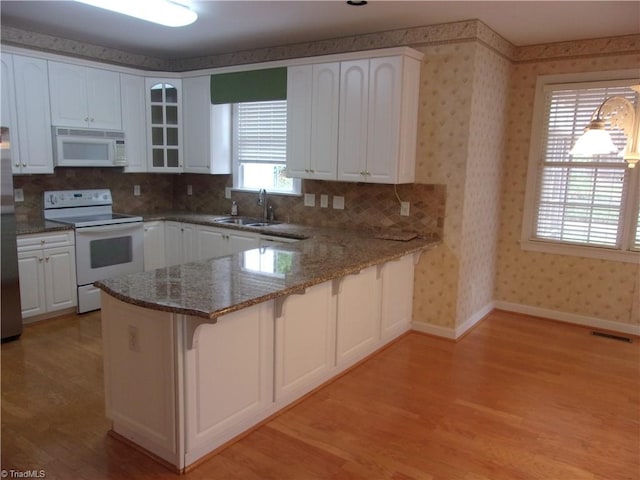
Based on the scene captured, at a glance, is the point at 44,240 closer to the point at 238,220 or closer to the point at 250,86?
the point at 238,220

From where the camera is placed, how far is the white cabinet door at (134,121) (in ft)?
16.9

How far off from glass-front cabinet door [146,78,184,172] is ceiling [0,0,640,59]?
56 centimetres

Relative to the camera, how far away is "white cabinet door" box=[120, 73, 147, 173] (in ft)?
16.9

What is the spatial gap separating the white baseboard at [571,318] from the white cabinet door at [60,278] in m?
4.13

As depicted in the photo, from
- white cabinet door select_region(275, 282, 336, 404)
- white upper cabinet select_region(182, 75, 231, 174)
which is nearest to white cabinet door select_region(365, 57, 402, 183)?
white cabinet door select_region(275, 282, 336, 404)

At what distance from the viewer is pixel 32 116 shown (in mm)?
4414

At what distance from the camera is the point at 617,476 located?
2463mm

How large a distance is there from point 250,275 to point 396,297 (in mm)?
1708

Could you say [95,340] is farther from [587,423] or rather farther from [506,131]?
[506,131]

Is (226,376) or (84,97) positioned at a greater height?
(84,97)

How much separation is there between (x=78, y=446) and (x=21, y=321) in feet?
6.22

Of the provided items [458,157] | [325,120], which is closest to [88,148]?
Result: [325,120]

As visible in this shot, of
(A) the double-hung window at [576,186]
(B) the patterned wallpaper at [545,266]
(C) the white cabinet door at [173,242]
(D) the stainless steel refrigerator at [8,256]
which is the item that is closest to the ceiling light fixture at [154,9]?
(D) the stainless steel refrigerator at [8,256]

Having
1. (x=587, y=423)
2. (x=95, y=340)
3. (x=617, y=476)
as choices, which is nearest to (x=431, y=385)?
(x=587, y=423)
